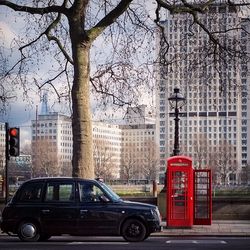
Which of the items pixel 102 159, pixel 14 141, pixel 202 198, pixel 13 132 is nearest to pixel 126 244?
pixel 202 198

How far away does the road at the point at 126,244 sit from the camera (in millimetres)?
16062

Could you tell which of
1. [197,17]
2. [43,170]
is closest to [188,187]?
[197,17]

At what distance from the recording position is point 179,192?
2181 centimetres

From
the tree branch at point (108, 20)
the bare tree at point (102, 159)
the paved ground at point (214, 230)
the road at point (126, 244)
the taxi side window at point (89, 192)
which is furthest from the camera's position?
the bare tree at point (102, 159)

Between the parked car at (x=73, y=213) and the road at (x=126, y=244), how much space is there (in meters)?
0.38

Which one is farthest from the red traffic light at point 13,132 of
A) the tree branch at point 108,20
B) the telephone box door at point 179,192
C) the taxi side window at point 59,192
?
the taxi side window at point 59,192

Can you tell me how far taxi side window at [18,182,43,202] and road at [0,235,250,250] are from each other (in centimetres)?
123

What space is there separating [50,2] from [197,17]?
5958mm

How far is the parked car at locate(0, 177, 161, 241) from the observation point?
17.4 meters

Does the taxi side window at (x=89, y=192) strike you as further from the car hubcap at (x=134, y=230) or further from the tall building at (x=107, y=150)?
the tall building at (x=107, y=150)

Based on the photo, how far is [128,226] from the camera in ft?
57.6

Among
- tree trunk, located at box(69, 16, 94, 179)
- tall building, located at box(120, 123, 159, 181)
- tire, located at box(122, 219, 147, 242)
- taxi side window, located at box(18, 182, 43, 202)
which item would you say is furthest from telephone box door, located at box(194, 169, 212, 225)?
tall building, located at box(120, 123, 159, 181)

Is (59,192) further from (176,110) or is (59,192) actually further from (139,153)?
(139,153)

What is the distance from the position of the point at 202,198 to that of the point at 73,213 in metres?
6.98
